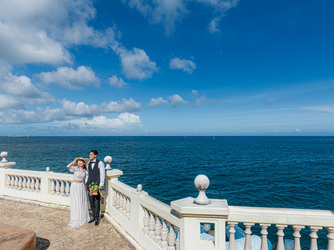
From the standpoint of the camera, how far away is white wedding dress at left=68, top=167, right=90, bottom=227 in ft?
17.7

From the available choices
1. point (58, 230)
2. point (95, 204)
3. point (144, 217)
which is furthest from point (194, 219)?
point (58, 230)

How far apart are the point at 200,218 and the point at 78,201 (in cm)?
410

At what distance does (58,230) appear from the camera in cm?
522

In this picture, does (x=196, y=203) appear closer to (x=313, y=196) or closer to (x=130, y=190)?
(x=130, y=190)

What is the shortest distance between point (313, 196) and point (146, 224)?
21373 mm

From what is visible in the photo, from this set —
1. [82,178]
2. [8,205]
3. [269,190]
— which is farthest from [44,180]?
[269,190]

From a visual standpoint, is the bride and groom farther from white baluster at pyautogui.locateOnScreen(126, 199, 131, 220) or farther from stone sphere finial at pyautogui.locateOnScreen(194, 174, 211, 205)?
stone sphere finial at pyautogui.locateOnScreen(194, 174, 211, 205)

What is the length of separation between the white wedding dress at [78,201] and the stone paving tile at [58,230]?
19 centimetres

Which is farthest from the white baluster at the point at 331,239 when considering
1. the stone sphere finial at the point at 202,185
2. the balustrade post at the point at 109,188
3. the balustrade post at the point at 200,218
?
the balustrade post at the point at 109,188

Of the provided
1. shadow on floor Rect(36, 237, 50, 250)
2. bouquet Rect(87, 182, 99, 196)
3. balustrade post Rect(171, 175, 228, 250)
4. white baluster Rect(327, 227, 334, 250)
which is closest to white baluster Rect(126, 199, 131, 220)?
bouquet Rect(87, 182, 99, 196)

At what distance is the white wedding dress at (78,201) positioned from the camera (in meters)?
5.40

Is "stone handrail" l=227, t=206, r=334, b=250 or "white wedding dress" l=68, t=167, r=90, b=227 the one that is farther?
"white wedding dress" l=68, t=167, r=90, b=227

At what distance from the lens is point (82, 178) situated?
5.54 m

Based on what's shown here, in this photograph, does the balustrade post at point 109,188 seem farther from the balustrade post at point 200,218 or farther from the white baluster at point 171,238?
the balustrade post at point 200,218
